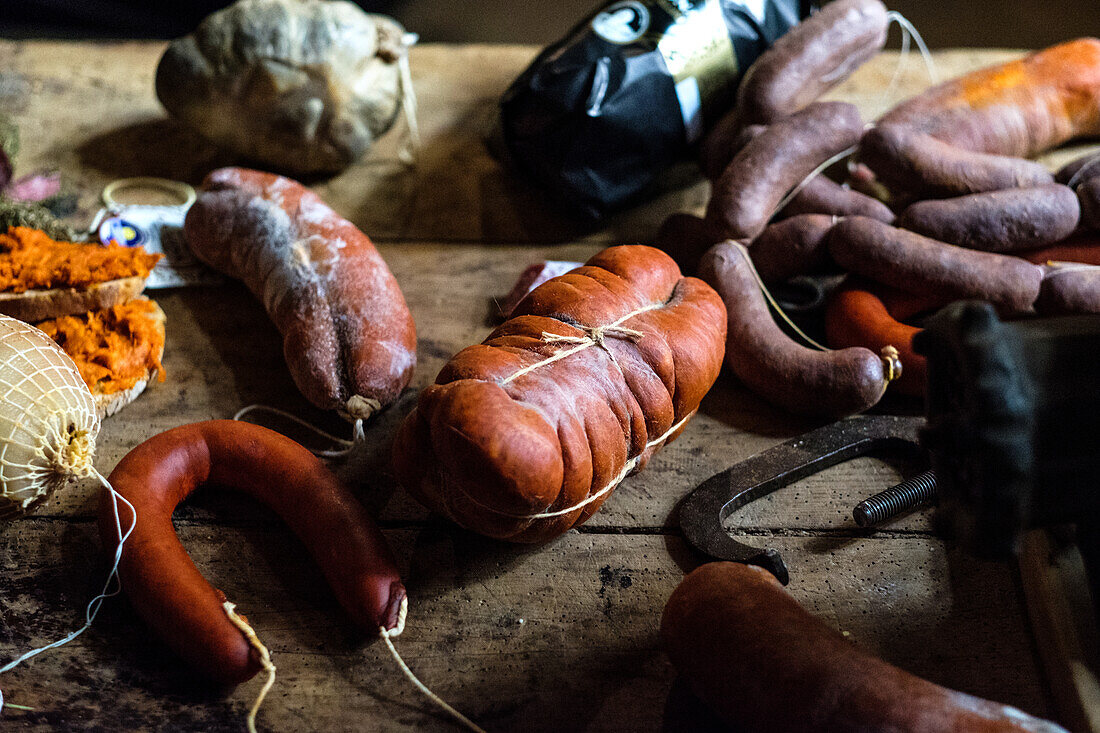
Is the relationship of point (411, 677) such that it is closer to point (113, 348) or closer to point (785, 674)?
point (785, 674)

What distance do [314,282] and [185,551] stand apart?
0.50 m

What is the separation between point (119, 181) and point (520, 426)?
1291 millimetres

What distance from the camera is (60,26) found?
105 inches

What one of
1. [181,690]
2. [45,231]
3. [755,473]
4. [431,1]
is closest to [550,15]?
[431,1]

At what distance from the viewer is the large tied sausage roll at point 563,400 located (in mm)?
983

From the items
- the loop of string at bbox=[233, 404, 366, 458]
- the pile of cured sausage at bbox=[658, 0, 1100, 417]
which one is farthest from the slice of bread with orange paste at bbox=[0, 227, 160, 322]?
the pile of cured sausage at bbox=[658, 0, 1100, 417]

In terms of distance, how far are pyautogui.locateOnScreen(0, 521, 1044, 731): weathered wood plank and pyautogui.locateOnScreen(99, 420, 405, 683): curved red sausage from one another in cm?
6

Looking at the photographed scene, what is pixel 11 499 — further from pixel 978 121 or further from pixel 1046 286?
pixel 978 121

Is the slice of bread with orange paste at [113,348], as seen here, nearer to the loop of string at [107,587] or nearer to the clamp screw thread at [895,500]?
the loop of string at [107,587]

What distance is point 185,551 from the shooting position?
3.57ft

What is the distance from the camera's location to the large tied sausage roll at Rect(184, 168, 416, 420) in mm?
1294

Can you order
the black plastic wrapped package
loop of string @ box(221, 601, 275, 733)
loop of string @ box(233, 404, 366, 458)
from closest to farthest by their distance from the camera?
loop of string @ box(221, 601, 275, 733), loop of string @ box(233, 404, 366, 458), the black plastic wrapped package

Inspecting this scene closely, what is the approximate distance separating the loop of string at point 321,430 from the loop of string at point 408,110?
0.80 metres

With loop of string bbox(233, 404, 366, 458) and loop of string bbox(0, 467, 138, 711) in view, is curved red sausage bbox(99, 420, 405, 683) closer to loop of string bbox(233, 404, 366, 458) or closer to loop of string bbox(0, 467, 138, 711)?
loop of string bbox(0, 467, 138, 711)
